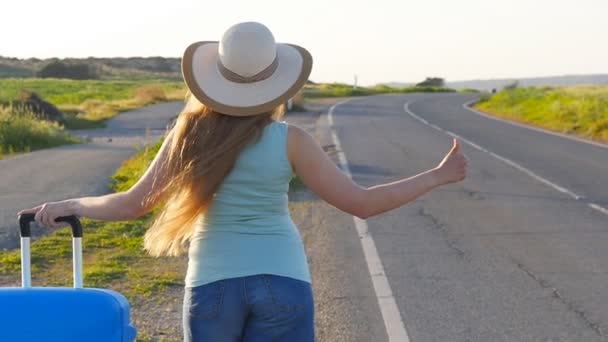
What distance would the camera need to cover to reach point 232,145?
305 cm

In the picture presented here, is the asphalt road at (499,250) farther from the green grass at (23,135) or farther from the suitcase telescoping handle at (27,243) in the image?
the green grass at (23,135)

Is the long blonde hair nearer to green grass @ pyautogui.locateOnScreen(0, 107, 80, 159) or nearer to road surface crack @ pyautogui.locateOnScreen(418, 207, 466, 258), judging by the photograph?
road surface crack @ pyautogui.locateOnScreen(418, 207, 466, 258)

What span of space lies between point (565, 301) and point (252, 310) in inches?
184

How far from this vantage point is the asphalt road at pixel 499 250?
21.9 ft

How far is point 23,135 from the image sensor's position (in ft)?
76.7

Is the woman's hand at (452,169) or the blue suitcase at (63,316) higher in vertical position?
the woman's hand at (452,169)

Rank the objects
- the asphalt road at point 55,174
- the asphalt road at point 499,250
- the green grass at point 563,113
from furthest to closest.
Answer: the green grass at point 563,113
the asphalt road at point 55,174
the asphalt road at point 499,250

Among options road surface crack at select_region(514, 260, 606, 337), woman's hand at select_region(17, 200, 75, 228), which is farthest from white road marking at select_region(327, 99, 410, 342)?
woman's hand at select_region(17, 200, 75, 228)

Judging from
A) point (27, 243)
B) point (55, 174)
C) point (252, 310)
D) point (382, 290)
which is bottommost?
point (55, 174)

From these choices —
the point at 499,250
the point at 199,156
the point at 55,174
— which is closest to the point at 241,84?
the point at 199,156

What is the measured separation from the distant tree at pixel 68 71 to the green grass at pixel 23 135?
274ft

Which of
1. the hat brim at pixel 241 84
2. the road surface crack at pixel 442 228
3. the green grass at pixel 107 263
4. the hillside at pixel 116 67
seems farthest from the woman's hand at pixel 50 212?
the hillside at pixel 116 67

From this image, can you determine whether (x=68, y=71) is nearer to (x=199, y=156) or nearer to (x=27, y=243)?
(x=27, y=243)

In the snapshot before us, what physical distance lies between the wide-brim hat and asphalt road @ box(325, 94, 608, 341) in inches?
134
